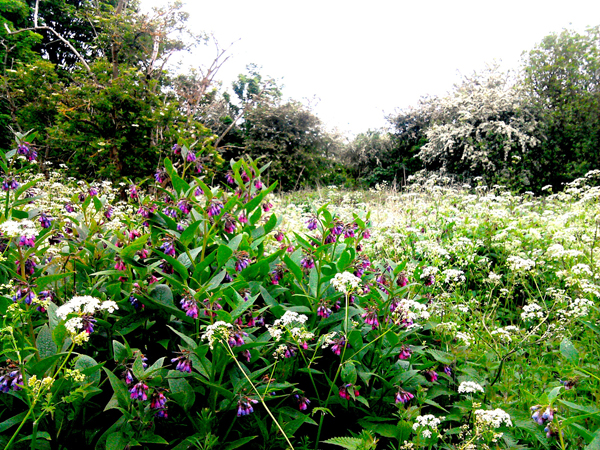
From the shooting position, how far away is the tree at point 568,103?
35.8 feet

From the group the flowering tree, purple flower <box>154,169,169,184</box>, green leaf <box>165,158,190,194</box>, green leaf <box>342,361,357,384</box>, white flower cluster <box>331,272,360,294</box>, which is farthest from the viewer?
the flowering tree

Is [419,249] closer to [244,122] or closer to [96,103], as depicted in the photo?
[96,103]

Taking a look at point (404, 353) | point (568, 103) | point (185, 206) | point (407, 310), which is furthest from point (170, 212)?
point (568, 103)

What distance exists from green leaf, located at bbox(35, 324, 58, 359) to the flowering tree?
11.5 metres

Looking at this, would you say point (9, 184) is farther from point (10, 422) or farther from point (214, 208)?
point (10, 422)

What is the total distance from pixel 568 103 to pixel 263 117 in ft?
35.7

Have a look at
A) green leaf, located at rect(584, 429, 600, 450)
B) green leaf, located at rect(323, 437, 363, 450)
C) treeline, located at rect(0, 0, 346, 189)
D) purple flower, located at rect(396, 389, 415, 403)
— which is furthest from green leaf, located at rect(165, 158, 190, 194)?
treeline, located at rect(0, 0, 346, 189)

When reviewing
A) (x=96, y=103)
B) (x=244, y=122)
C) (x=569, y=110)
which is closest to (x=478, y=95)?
(x=569, y=110)

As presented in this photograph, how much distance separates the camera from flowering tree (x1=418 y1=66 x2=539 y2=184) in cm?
1124

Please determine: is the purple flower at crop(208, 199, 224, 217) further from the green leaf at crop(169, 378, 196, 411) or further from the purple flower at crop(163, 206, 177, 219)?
the green leaf at crop(169, 378, 196, 411)

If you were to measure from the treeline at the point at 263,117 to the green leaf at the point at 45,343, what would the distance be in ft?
12.8

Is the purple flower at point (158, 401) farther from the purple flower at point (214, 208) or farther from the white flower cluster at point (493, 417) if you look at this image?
the white flower cluster at point (493, 417)

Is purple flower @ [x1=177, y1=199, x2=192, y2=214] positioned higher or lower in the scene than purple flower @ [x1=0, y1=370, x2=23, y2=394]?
higher

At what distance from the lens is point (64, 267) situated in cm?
190
